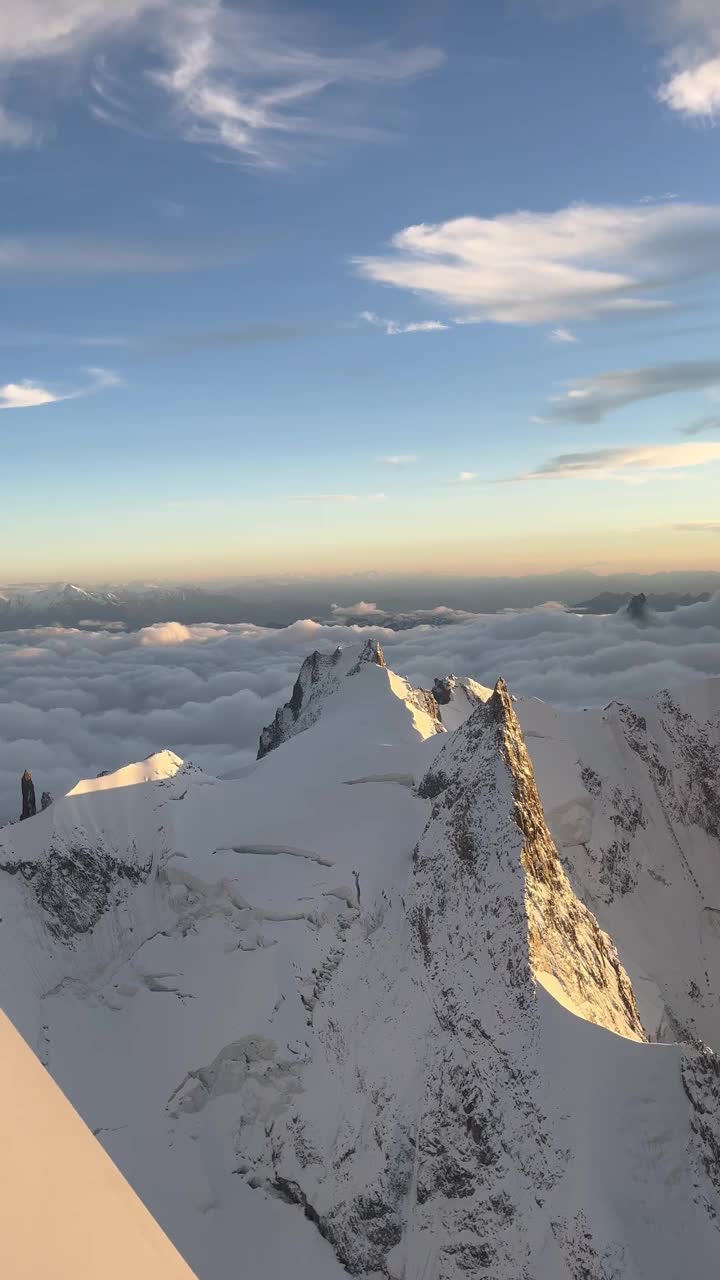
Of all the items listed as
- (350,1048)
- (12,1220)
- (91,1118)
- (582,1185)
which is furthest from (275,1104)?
(12,1220)

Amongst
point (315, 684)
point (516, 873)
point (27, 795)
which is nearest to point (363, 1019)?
point (516, 873)

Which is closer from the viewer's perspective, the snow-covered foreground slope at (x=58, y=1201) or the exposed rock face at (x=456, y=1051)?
the snow-covered foreground slope at (x=58, y=1201)

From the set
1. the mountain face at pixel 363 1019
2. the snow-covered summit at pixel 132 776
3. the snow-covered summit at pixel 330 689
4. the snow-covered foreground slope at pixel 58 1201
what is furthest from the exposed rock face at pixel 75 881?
the snow-covered foreground slope at pixel 58 1201

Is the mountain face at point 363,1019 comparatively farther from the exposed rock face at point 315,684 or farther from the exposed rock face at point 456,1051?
the exposed rock face at point 315,684

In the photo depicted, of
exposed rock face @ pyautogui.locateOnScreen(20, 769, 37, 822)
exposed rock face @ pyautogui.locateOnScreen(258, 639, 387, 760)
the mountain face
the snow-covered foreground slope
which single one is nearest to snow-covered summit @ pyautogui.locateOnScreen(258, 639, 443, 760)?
exposed rock face @ pyautogui.locateOnScreen(258, 639, 387, 760)

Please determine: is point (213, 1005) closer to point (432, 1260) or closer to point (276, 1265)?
point (276, 1265)
